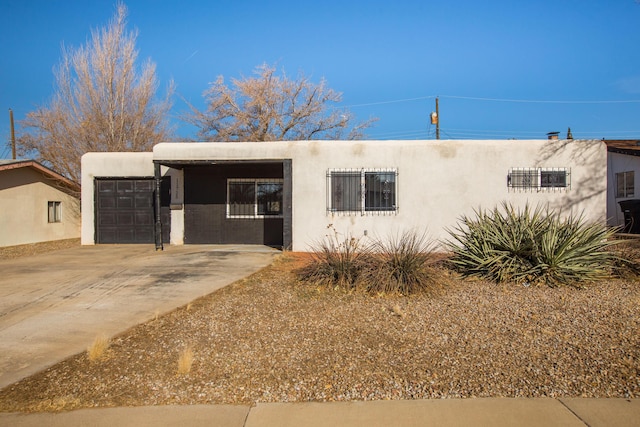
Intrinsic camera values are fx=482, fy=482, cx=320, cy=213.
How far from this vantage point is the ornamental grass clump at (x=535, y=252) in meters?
8.27

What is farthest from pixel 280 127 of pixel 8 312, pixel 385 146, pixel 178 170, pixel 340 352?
pixel 340 352

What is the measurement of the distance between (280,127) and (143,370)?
75.3ft

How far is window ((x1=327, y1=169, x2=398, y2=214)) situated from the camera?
510 inches

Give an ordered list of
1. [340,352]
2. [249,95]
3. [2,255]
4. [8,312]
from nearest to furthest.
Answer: [340,352] → [8,312] → [2,255] → [249,95]

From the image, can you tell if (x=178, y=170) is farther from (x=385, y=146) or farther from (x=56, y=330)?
(x=56, y=330)

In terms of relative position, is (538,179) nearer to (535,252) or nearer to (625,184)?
(535,252)

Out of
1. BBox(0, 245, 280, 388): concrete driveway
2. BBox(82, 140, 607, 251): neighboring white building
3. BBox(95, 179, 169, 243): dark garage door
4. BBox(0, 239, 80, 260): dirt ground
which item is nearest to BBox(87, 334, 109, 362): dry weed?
BBox(0, 245, 280, 388): concrete driveway

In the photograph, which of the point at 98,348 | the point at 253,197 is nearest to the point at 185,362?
the point at 98,348

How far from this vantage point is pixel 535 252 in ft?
27.8

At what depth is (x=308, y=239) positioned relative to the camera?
1291cm

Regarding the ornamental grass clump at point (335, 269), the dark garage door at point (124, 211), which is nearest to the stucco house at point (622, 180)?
the ornamental grass clump at point (335, 269)

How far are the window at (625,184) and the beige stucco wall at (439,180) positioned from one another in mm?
9186

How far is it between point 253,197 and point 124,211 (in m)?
4.22

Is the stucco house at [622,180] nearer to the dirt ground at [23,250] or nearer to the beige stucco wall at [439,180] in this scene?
the beige stucco wall at [439,180]
